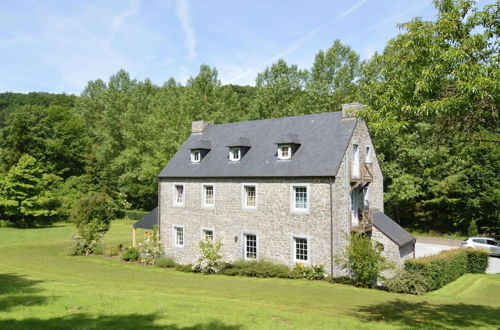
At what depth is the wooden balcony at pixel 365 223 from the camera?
22.9m

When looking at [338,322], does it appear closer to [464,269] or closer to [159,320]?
[159,320]

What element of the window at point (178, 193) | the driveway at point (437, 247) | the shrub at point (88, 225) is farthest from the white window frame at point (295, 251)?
the shrub at point (88, 225)

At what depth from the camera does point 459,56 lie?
976 cm

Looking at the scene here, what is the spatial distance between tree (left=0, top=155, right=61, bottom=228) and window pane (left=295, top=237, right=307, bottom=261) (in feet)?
121

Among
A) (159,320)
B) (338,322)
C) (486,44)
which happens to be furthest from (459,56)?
(159,320)

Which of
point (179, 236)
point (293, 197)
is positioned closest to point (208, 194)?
point (179, 236)

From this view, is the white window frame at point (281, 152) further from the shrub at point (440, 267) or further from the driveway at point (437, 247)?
the driveway at point (437, 247)

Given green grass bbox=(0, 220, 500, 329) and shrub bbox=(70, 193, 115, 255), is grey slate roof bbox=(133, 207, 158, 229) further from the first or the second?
green grass bbox=(0, 220, 500, 329)

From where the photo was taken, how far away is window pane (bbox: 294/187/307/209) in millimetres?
22625

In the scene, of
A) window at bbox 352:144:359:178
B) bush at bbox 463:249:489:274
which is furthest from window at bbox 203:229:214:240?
bush at bbox 463:249:489:274

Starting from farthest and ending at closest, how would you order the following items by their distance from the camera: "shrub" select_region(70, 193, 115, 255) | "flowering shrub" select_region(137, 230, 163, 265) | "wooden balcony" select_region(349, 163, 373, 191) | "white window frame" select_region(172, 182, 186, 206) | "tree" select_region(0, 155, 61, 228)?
"tree" select_region(0, 155, 61, 228) → "shrub" select_region(70, 193, 115, 255) → "white window frame" select_region(172, 182, 186, 206) → "flowering shrub" select_region(137, 230, 163, 265) → "wooden balcony" select_region(349, 163, 373, 191)

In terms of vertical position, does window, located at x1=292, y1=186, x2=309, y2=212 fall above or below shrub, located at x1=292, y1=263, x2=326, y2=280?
above

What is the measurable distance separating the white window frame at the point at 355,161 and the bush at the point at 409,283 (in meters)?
6.55

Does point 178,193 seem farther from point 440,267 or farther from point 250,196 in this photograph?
point 440,267
